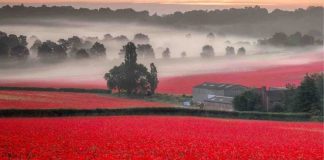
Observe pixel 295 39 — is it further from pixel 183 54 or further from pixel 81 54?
pixel 81 54

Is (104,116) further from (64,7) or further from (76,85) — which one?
(64,7)

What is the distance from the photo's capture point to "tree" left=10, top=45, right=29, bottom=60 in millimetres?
12273

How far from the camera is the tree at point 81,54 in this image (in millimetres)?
12724

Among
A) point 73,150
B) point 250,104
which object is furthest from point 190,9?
point 73,150

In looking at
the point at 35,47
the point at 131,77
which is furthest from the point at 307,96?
the point at 35,47

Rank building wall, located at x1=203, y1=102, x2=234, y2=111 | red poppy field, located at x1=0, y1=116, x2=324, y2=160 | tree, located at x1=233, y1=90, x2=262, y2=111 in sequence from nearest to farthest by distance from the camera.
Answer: red poppy field, located at x1=0, y1=116, x2=324, y2=160
building wall, located at x1=203, y1=102, x2=234, y2=111
tree, located at x1=233, y1=90, x2=262, y2=111

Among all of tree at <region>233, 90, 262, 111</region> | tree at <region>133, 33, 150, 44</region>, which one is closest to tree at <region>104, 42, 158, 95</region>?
tree at <region>133, 33, 150, 44</region>

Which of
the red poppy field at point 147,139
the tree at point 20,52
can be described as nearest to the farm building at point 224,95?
the red poppy field at point 147,139

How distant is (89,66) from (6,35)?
1443mm

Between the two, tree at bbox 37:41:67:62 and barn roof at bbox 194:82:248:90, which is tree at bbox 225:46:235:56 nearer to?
barn roof at bbox 194:82:248:90

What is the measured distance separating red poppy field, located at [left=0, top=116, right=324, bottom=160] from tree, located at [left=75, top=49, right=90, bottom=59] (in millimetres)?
1003

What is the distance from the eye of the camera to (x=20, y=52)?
12.3 m

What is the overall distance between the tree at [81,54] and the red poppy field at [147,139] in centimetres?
100

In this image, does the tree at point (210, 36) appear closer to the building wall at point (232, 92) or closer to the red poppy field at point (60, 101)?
the building wall at point (232, 92)
